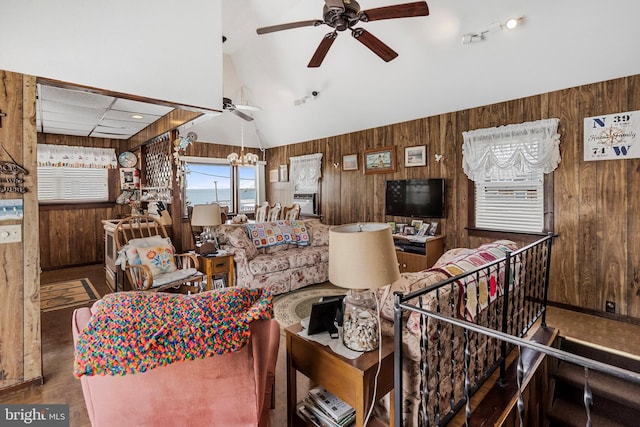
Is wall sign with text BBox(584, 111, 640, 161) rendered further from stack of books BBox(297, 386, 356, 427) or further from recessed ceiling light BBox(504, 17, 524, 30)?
stack of books BBox(297, 386, 356, 427)

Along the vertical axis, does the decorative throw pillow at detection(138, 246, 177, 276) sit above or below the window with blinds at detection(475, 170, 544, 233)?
below

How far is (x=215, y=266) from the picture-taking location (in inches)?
153

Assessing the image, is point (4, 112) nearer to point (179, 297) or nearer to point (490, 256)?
point (179, 297)

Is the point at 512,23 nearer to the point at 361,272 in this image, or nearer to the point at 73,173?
the point at 361,272

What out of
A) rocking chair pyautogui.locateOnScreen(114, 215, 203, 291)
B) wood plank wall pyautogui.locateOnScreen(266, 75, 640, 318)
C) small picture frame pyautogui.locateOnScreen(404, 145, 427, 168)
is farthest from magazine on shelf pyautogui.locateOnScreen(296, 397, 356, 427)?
small picture frame pyautogui.locateOnScreen(404, 145, 427, 168)

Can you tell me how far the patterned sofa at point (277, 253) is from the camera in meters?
4.11

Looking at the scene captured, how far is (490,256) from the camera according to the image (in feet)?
7.50

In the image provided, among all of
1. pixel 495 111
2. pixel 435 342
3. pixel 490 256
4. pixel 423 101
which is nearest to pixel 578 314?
pixel 490 256

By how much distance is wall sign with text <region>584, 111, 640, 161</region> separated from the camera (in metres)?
3.17

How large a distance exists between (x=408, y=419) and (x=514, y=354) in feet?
4.66

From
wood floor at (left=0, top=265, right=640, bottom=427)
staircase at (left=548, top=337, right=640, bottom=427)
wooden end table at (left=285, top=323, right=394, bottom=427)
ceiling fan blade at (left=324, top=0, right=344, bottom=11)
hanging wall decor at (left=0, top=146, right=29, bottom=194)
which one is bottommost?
staircase at (left=548, top=337, right=640, bottom=427)

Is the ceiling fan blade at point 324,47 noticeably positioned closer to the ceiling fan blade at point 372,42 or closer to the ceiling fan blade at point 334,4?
the ceiling fan blade at point 372,42

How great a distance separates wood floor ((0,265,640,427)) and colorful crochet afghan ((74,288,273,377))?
113 cm

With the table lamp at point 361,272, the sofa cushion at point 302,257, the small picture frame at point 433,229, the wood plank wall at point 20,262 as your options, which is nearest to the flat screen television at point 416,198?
the small picture frame at point 433,229
